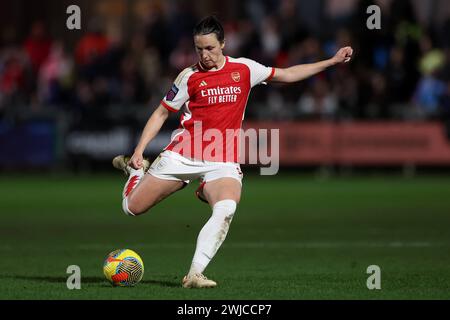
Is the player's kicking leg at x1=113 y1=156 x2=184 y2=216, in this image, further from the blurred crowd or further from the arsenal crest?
the blurred crowd

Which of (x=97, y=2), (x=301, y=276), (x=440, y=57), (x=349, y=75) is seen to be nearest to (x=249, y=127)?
(x=349, y=75)

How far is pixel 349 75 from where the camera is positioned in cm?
2450

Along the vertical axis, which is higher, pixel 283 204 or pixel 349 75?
pixel 349 75

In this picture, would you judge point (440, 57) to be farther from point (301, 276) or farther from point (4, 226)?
point (301, 276)

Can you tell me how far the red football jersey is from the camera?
9727 millimetres

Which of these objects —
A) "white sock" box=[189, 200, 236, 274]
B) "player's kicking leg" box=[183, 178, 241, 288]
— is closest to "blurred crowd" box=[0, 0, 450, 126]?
"player's kicking leg" box=[183, 178, 241, 288]

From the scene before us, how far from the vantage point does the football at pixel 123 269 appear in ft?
31.1

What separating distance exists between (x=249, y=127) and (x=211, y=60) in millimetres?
13601

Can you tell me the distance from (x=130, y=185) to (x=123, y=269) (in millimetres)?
1224

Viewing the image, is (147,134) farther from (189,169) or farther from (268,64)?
(268,64)

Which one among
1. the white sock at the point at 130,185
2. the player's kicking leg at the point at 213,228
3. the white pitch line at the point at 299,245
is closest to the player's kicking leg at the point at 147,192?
the white sock at the point at 130,185

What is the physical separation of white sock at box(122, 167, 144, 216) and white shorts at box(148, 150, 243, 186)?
392 millimetres

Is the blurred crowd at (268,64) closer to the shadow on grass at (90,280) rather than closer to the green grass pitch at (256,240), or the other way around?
the green grass pitch at (256,240)

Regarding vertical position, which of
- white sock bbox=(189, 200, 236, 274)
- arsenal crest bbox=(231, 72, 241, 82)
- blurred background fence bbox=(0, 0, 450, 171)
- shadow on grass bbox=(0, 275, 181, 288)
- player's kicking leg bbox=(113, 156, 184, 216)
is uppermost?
blurred background fence bbox=(0, 0, 450, 171)
